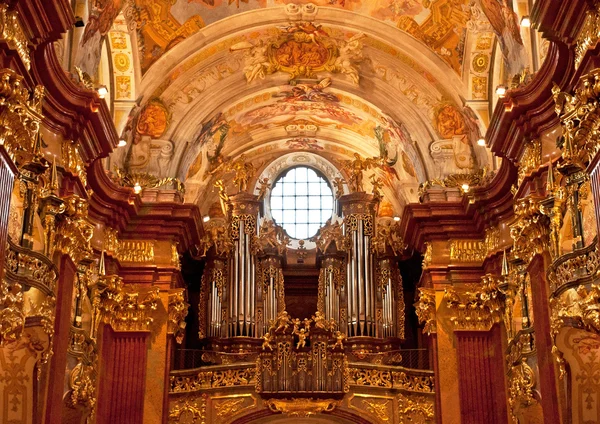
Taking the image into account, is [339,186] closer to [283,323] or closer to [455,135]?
[455,135]

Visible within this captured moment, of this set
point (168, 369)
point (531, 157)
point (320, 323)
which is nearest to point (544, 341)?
point (531, 157)

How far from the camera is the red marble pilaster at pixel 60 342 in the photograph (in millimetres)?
13094

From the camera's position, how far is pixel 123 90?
59.3 feet

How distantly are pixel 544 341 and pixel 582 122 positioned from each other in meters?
3.90

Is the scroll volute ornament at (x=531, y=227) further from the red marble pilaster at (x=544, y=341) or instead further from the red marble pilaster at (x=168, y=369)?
the red marble pilaster at (x=168, y=369)

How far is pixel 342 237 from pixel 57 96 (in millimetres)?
8040

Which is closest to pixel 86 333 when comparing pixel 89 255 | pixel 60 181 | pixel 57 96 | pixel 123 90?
pixel 89 255

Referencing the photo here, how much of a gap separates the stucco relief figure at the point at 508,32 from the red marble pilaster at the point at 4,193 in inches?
312

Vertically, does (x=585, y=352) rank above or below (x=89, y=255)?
below

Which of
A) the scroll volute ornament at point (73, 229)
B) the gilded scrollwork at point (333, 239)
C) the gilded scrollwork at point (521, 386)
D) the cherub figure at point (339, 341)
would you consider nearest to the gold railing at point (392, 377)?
the cherub figure at point (339, 341)

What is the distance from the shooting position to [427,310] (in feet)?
57.8

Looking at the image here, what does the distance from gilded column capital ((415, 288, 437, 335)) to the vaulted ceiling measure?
2393 mm

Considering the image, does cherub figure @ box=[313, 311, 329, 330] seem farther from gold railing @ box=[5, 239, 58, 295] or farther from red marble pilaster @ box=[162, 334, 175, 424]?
gold railing @ box=[5, 239, 58, 295]

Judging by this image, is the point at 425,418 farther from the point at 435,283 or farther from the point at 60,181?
the point at 60,181
